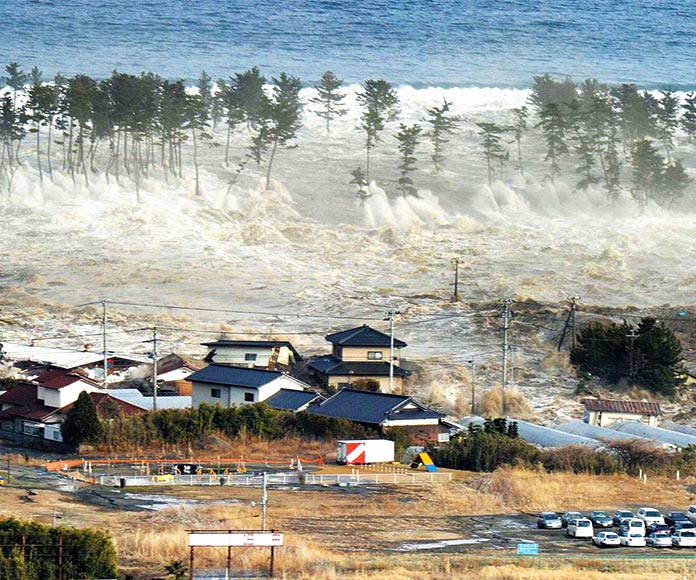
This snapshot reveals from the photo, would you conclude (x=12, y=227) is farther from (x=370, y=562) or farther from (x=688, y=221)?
(x=370, y=562)

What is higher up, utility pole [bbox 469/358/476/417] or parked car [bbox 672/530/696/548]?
utility pole [bbox 469/358/476/417]

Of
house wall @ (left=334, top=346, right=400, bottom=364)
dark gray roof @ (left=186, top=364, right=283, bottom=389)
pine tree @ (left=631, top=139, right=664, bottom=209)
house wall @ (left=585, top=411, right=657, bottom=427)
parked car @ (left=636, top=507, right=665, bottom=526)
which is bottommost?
parked car @ (left=636, top=507, right=665, bottom=526)

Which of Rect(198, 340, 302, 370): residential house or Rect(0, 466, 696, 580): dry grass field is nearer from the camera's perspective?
Rect(0, 466, 696, 580): dry grass field

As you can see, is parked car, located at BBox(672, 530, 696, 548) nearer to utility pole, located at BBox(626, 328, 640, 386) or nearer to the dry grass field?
the dry grass field

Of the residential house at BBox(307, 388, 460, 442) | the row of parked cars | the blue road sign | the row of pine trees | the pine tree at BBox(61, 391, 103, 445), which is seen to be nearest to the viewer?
the blue road sign

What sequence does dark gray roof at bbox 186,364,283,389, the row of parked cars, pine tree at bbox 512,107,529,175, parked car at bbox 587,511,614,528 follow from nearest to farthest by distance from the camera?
the row of parked cars → parked car at bbox 587,511,614,528 → dark gray roof at bbox 186,364,283,389 → pine tree at bbox 512,107,529,175

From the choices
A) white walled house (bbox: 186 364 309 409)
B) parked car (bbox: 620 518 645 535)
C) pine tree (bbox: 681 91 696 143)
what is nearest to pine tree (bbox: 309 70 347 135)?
pine tree (bbox: 681 91 696 143)

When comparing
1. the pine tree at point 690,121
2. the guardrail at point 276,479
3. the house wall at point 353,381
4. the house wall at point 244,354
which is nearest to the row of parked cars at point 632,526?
the guardrail at point 276,479

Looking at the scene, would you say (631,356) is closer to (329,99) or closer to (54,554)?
(54,554)
